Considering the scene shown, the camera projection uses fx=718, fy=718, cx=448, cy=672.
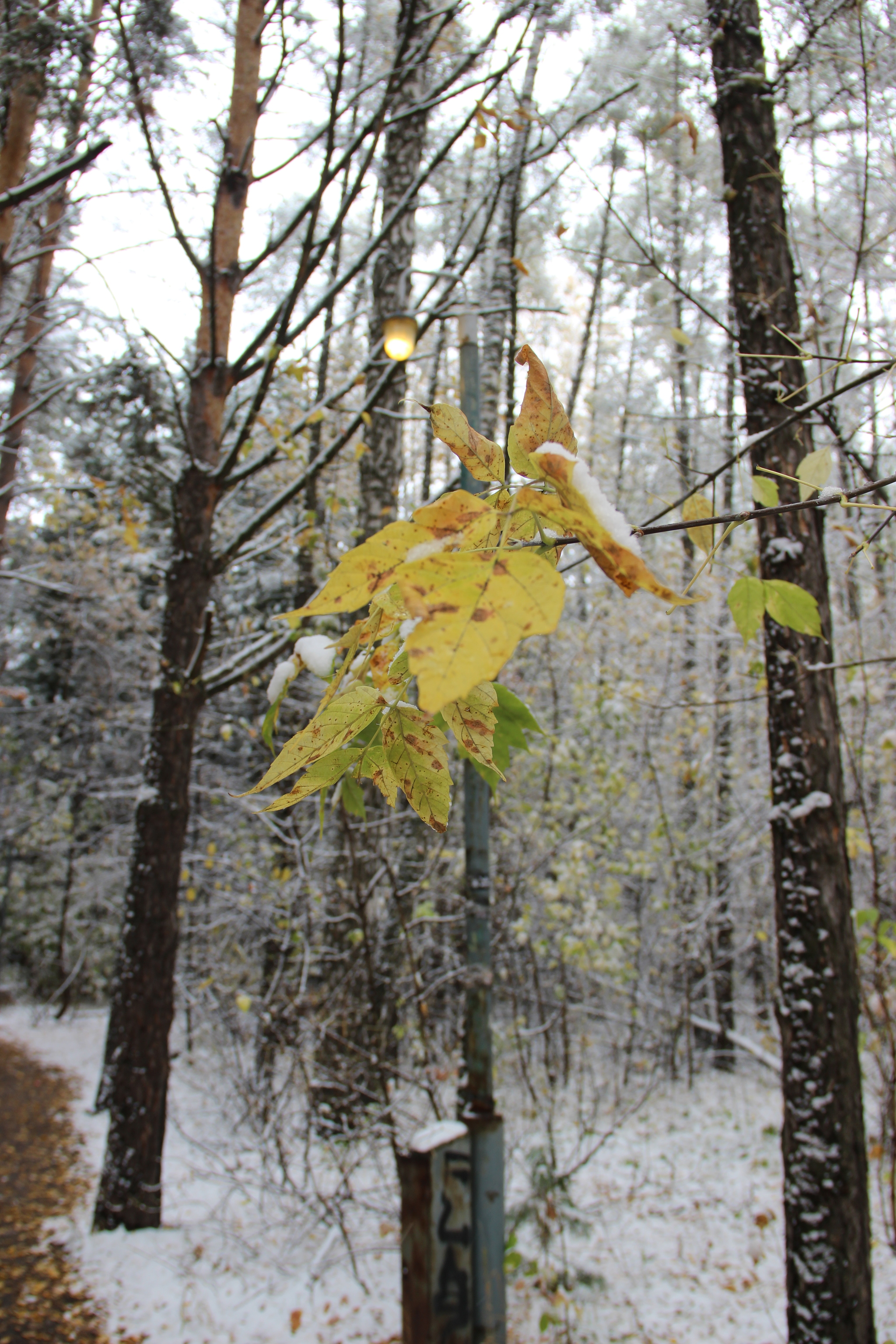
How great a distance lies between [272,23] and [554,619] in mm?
4160

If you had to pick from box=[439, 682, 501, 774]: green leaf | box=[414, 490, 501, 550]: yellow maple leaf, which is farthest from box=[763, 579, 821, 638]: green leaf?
box=[414, 490, 501, 550]: yellow maple leaf

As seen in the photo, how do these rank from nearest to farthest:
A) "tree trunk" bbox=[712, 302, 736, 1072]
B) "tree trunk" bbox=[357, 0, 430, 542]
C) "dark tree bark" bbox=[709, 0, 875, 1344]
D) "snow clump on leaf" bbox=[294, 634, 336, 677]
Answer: "snow clump on leaf" bbox=[294, 634, 336, 677] < "dark tree bark" bbox=[709, 0, 875, 1344] < "tree trunk" bbox=[357, 0, 430, 542] < "tree trunk" bbox=[712, 302, 736, 1072]

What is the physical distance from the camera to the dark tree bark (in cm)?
217

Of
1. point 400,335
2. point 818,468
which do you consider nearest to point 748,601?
point 818,468

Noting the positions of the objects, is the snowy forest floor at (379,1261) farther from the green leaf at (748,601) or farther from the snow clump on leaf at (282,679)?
the green leaf at (748,601)

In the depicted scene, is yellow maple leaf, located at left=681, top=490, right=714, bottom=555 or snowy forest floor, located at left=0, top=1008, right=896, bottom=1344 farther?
snowy forest floor, located at left=0, top=1008, right=896, bottom=1344

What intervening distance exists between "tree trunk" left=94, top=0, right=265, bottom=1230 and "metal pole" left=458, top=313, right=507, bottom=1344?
50.5 inches

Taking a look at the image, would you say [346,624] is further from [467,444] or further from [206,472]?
[467,444]

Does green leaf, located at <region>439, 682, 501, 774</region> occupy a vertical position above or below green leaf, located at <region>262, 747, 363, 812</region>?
above

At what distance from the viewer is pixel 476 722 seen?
25.4 inches

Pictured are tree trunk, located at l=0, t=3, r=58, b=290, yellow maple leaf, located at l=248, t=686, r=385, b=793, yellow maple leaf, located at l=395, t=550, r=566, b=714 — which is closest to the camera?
yellow maple leaf, located at l=395, t=550, r=566, b=714

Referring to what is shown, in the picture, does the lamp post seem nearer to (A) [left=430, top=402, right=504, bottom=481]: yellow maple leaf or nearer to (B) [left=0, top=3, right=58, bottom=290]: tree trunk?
(B) [left=0, top=3, right=58, bottom=290]: tree trunk

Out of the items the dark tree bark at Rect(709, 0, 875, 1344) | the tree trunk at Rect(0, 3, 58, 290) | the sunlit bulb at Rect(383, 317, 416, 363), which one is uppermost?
the tree trunk at Rect(0, 3, 58, 290)

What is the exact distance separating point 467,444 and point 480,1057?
278 cm
